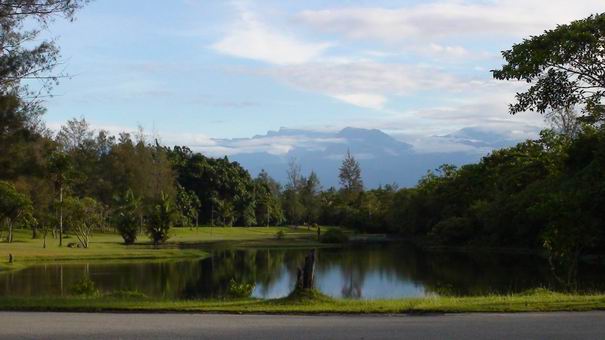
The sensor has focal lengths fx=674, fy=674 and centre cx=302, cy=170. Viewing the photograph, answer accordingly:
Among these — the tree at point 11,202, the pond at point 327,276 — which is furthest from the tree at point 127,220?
the pond at point 327,276

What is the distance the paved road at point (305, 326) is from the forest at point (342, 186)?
17.2ft

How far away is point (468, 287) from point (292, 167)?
10150 centimetres

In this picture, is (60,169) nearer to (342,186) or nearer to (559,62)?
(559,62)

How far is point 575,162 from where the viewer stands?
114ft

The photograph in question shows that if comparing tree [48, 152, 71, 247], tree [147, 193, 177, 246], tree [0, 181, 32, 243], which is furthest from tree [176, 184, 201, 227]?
tree [0, 181, 32, 243]

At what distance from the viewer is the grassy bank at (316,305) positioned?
14.4 m

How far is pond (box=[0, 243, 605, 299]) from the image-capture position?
104ft

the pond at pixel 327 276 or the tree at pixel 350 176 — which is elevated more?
the tree at pixel 350 176

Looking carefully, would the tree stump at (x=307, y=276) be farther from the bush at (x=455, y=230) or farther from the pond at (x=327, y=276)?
the bush at (x=455, y=230)

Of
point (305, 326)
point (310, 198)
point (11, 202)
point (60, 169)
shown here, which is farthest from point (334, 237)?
point (305, 326)

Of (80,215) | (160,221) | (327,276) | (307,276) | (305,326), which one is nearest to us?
(305,326)

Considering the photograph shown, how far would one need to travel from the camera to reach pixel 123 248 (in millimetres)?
57844

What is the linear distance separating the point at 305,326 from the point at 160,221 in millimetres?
51880

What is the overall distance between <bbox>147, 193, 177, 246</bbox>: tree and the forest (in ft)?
0.33
